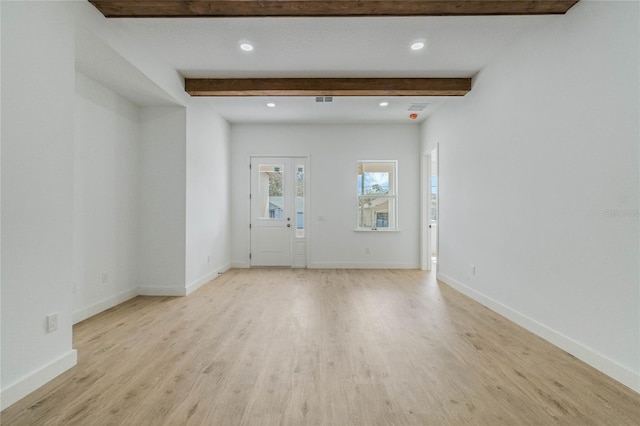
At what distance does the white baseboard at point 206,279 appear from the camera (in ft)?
13.9

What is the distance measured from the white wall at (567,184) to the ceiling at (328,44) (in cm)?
36

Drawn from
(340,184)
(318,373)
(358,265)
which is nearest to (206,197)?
(340,184)

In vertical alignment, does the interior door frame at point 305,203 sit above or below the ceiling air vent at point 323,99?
below

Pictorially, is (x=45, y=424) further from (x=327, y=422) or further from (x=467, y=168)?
(x=467, y=168)

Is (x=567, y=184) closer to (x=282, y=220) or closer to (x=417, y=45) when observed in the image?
(x=417, y=45)

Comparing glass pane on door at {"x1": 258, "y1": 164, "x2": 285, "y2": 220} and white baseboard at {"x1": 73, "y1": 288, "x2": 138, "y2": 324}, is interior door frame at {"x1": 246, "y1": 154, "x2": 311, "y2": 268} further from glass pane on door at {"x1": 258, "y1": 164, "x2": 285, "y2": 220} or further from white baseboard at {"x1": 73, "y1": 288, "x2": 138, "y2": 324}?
white baseboard at {"x1": 73, "y1": 288, "x2": 138, "y2": 324}

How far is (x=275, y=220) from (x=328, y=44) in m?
3.60

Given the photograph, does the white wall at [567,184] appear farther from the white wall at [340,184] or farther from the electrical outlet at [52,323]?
the electrical outlet at [52,323]

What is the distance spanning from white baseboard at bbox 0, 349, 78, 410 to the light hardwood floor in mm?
46

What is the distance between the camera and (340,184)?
603cm

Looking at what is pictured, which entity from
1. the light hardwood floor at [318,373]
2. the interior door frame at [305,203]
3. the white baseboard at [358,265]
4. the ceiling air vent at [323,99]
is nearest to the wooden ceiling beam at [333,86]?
the ceiling air vent at [323,99]

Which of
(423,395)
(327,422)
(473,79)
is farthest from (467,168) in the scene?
(327,422)

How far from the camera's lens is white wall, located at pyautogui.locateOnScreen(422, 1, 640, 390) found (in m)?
2.00

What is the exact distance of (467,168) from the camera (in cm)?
414
